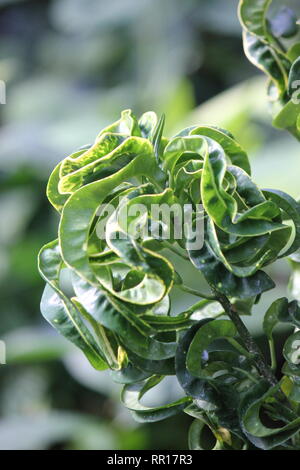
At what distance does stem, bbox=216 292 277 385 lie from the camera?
1.78ft

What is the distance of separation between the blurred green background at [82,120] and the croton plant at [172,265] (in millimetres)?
862

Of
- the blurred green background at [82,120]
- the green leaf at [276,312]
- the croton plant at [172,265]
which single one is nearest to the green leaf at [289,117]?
the croton plant at [172,265]

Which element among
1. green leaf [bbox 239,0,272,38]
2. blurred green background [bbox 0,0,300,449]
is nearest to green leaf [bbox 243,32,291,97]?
green leaf [bbox 239,0,272,38]

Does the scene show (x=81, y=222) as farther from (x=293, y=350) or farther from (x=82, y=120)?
(x=82, y=120)

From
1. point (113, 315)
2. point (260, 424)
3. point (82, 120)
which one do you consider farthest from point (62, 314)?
point (82, 120)

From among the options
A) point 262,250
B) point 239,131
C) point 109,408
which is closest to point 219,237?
point 262,250

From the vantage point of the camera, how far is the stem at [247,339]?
1.78 feet

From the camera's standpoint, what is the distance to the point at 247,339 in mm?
550

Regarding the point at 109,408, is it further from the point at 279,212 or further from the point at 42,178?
the point at 279,212

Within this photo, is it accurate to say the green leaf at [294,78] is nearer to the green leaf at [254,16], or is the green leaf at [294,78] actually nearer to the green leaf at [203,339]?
the green leaf at [254,16]

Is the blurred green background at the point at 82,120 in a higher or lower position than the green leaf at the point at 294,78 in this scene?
lower

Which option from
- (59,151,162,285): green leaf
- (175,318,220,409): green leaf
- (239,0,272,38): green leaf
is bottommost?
(175,318,220,409): green leaf

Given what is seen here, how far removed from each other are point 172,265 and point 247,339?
0.34ft

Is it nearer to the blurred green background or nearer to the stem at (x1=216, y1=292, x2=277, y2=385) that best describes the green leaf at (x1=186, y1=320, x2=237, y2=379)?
the stem at (x1=216, y1=292, x2=277, y2=385)
